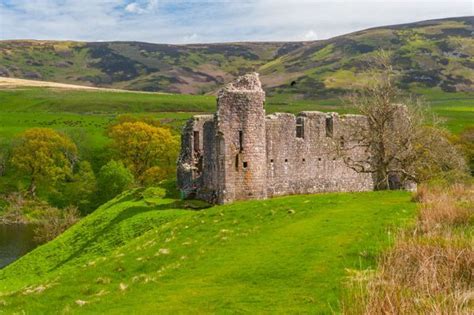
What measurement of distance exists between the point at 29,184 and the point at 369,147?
259 feet

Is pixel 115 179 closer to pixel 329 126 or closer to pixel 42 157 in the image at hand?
pixel 42 157

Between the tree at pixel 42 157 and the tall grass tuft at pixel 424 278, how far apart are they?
298 feet

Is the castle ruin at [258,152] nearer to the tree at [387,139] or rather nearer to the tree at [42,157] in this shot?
the tree at [387,139]

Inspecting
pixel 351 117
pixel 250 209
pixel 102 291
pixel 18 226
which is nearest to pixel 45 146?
pixel 18 226

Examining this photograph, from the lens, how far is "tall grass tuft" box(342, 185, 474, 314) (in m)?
10.7

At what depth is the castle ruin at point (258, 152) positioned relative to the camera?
37.6 metres

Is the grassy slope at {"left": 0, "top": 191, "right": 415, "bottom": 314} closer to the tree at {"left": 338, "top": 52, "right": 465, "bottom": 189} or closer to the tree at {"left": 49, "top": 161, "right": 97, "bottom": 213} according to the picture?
the tree at {"left": 338, "top": 52, "right": 465, "bottom": 189}

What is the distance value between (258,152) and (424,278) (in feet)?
83.4

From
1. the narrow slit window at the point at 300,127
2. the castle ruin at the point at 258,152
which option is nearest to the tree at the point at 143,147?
the castle ruin at the point at 258,152

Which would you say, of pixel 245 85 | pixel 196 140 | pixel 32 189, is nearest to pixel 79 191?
pixel 32 189

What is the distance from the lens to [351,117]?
4434 cm

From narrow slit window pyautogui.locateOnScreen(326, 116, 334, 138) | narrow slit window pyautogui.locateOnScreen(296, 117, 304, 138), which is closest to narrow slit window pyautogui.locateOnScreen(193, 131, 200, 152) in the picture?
narrow slit window pyautogui.locateOnScreen(296, 117, 304, 138)

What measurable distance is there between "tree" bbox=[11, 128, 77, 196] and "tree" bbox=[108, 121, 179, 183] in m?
10.9

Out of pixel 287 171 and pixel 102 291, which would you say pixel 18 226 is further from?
pixel 102 291
